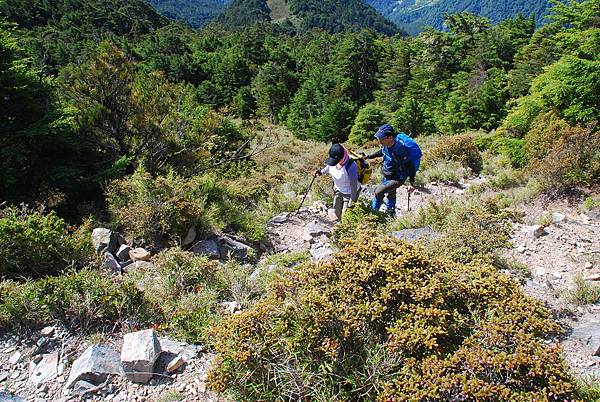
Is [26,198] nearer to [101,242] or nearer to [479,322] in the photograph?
[101,242]

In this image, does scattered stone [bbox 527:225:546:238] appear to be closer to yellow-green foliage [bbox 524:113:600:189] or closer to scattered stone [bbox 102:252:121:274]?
yellow-green foliage [bbox 524:113:600:189]

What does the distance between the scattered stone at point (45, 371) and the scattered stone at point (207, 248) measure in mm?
2614

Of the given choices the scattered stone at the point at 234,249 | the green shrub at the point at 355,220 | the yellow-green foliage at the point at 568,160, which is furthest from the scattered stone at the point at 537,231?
the scattered stone at the point at 234,249

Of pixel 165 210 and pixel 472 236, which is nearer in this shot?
pixel 472 236

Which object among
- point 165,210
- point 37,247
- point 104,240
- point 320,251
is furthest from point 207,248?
point 37,247

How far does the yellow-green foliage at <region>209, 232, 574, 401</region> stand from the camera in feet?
7.64

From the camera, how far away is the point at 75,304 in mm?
3736

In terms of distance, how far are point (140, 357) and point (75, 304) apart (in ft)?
3.58

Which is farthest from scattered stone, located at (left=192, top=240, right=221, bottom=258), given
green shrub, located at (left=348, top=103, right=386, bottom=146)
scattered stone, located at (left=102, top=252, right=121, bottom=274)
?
green shrub, located at (left=348, top=103, right=386, bottom=146)

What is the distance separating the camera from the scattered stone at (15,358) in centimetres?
336

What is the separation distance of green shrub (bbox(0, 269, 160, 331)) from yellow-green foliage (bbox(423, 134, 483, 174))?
915 cm

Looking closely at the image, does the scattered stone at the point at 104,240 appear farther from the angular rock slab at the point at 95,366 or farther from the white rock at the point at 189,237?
the angular rock slab at the point at 95,366

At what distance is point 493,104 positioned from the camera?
27328 mm

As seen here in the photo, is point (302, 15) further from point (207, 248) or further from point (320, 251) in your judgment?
point (320, 251)
